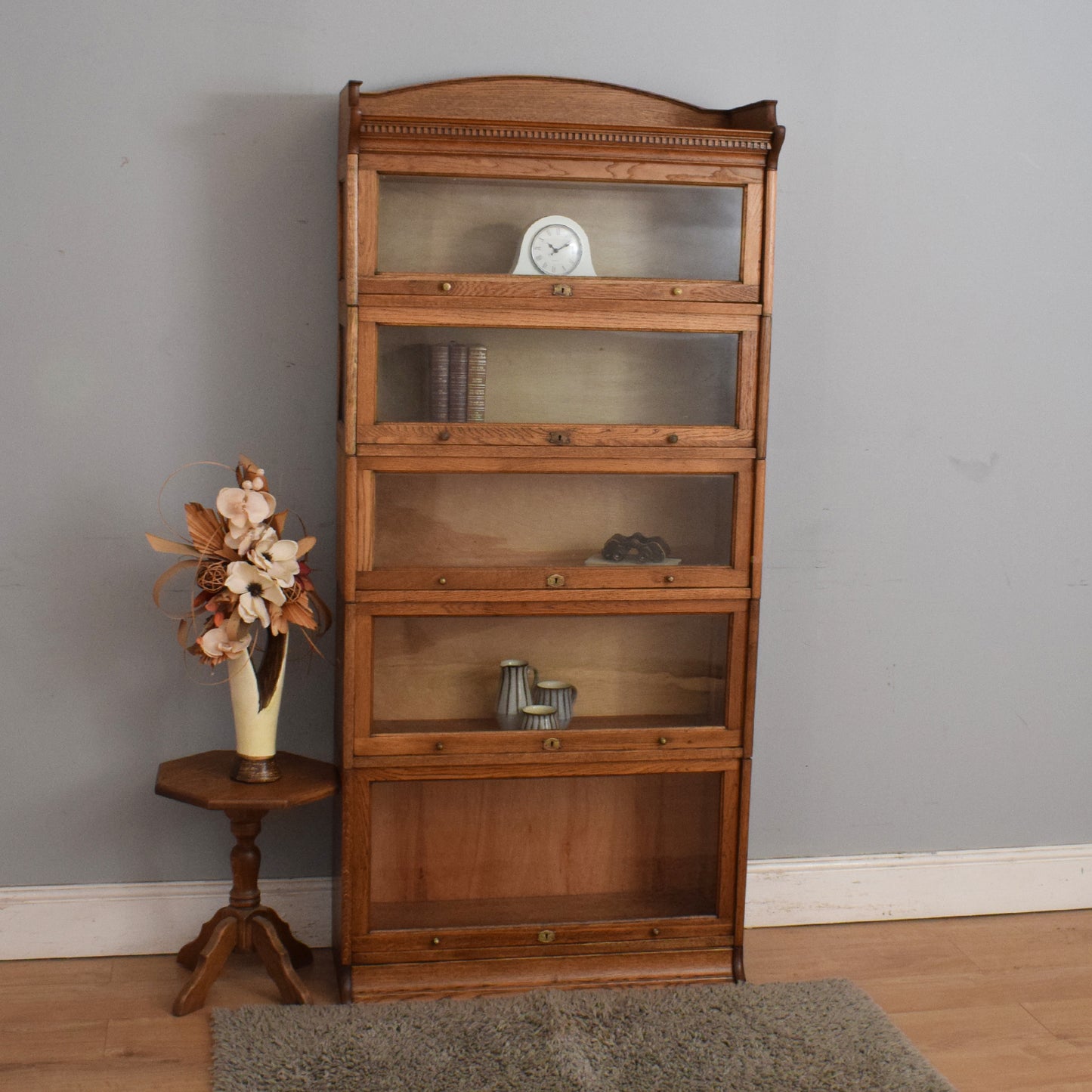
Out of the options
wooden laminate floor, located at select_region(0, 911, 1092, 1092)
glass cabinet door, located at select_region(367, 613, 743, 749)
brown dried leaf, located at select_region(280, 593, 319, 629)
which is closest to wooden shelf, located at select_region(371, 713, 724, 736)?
glass cabinet door, located at select_region(367, 613, 743, 749)

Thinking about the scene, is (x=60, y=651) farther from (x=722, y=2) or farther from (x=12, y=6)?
(x=722, y=2)

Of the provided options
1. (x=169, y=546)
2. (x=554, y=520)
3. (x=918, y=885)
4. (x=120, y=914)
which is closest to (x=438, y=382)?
(x=554, y=520)

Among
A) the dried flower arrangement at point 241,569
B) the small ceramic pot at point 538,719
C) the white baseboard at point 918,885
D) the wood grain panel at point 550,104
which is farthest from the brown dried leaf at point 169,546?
the white baseboard at point 918,885

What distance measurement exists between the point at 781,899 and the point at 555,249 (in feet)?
5.53

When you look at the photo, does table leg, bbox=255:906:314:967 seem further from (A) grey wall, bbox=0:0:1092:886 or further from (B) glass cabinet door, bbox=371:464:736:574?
(B) glass cabinet door, bbox=371:464:736:574

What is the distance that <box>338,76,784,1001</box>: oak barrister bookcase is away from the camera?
2.37m

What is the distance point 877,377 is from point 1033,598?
2.35ft

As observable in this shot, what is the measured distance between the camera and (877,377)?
2857 millimetres

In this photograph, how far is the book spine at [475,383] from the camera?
242 centimetres

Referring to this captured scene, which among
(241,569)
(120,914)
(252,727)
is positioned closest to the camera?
(241,569)

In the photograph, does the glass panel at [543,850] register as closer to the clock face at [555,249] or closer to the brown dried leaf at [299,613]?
the brown dried leaf at [299,613]

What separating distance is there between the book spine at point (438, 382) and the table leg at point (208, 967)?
1160 mm

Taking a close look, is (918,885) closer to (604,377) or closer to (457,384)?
(604,377)

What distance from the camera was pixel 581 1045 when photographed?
2344 millimetres
